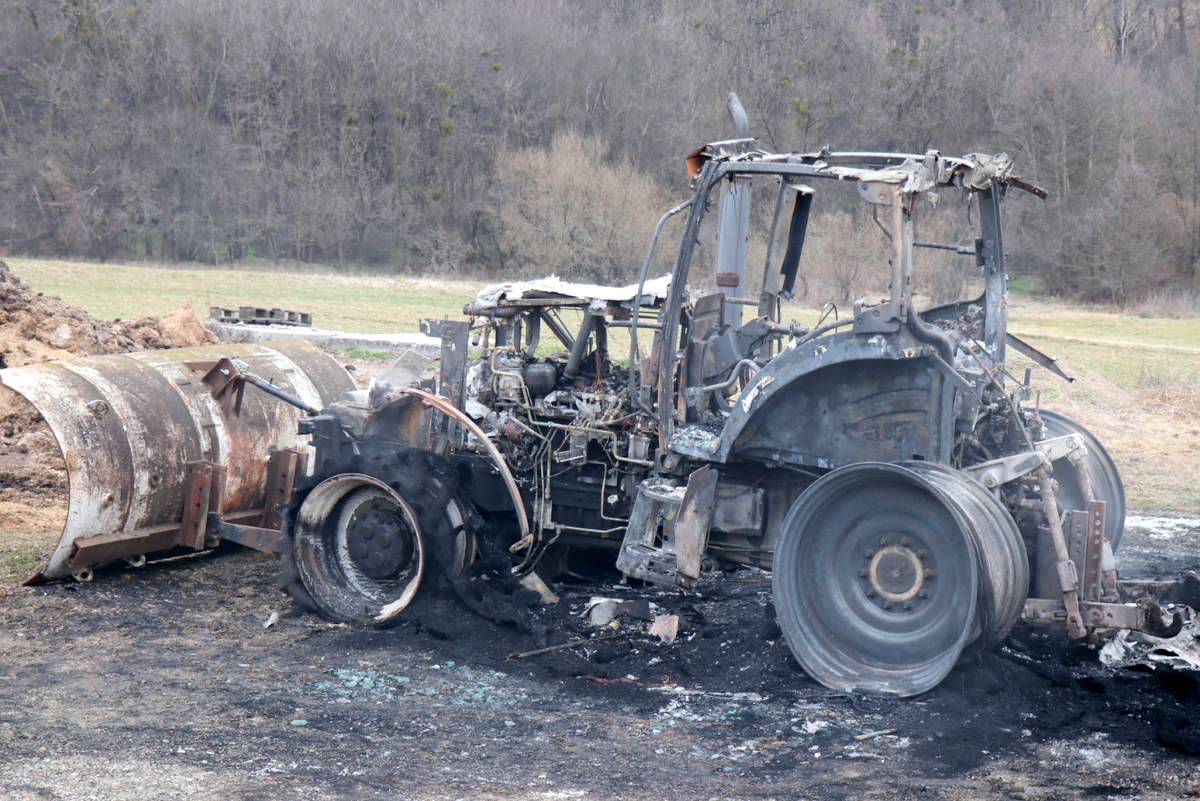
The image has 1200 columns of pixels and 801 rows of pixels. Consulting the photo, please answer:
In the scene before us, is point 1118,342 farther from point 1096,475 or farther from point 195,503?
point 195,503

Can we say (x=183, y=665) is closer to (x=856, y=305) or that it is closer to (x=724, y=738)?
(x=724, y=738)

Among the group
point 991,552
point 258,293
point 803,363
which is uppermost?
point 258,293

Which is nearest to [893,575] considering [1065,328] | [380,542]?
[380,542]

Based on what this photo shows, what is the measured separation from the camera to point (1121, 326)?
26.8 metres

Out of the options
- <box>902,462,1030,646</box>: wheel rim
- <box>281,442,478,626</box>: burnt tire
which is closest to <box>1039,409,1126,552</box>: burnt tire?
<box>902,462,1030,646</box>: wheel rim

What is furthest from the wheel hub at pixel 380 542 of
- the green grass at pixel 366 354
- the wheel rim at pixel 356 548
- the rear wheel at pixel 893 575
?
the green grass at pixel 366 354

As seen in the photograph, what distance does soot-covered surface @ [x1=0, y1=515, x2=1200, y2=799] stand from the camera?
449 centimetres

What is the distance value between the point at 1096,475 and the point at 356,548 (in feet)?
13.9

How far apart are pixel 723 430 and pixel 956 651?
1507 millimetres

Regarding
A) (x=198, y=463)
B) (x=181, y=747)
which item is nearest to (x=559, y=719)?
(x=181, y=747)

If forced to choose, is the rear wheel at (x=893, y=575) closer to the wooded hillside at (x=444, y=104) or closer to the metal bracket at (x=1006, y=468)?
the metal bracket at (x=1006, y=468)

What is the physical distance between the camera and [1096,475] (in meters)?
6.84

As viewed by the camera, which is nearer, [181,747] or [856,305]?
[181,747]

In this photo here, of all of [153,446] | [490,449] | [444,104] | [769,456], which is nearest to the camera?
[769,456]
